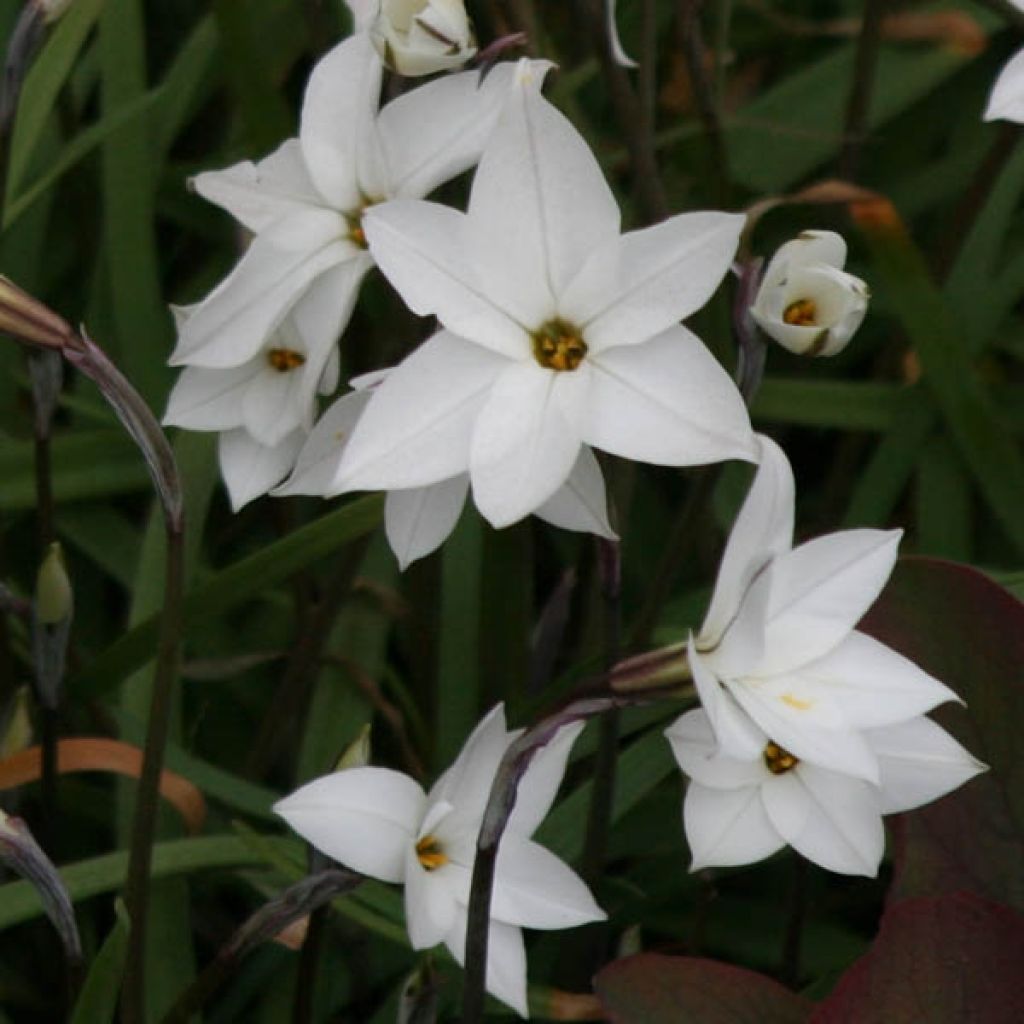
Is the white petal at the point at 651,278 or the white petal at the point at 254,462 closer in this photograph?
the white petal at the point at 651,278

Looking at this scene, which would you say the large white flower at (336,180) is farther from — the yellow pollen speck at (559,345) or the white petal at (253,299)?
the yellow pollen speck at (559,345)

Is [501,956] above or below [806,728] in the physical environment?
below

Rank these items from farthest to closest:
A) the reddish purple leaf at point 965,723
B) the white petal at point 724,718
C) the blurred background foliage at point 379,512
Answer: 1. the blurred background foliage at point 379,512
2. the reddish purple leaf at point 965,723
3. the white petal at point 724,718

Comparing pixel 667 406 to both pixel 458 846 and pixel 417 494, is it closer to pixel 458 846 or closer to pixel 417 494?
pixel 417 494

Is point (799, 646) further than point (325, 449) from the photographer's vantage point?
No

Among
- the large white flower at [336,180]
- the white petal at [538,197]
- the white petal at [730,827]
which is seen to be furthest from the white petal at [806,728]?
the large white flower at [336,180]

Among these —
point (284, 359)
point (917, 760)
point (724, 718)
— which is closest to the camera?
point (724, 718)

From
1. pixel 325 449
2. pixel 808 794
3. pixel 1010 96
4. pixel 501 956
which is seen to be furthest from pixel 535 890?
pixel 1010 96
